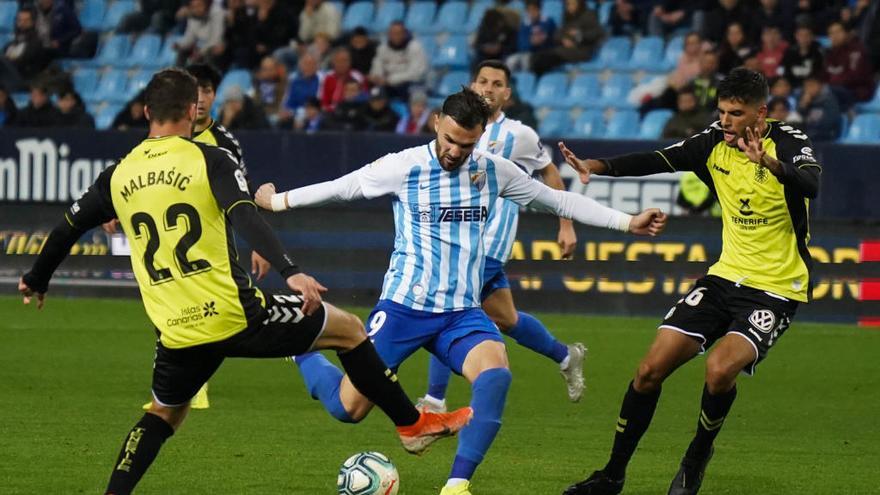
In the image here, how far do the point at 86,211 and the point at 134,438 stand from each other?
997mm

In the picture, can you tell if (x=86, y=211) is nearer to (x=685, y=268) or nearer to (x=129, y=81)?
(x=685, y=268)

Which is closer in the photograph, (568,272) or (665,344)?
(665,344)

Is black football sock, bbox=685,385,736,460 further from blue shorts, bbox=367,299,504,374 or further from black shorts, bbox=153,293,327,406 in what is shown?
black shorts, bbox=153,293,327,406

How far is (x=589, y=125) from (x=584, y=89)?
975mm

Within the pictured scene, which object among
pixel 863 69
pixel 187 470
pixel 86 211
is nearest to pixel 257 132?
pixel 863 69

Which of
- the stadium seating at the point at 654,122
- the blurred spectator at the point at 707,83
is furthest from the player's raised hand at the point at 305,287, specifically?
the stadium seating at the point at 654,122

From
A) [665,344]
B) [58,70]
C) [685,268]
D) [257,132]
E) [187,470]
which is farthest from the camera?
[58,70]

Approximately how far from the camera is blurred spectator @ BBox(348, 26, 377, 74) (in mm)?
20234

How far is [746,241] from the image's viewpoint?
8.07m

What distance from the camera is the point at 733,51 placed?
1836 centimetres

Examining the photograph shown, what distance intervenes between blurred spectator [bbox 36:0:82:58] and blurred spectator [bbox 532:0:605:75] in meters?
6.75

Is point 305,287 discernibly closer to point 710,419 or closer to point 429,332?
point 429,332

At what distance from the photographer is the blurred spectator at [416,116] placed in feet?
60.4

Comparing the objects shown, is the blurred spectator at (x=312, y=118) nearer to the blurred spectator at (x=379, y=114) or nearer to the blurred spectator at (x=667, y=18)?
the blurred spectator at (x=379, y=114)
